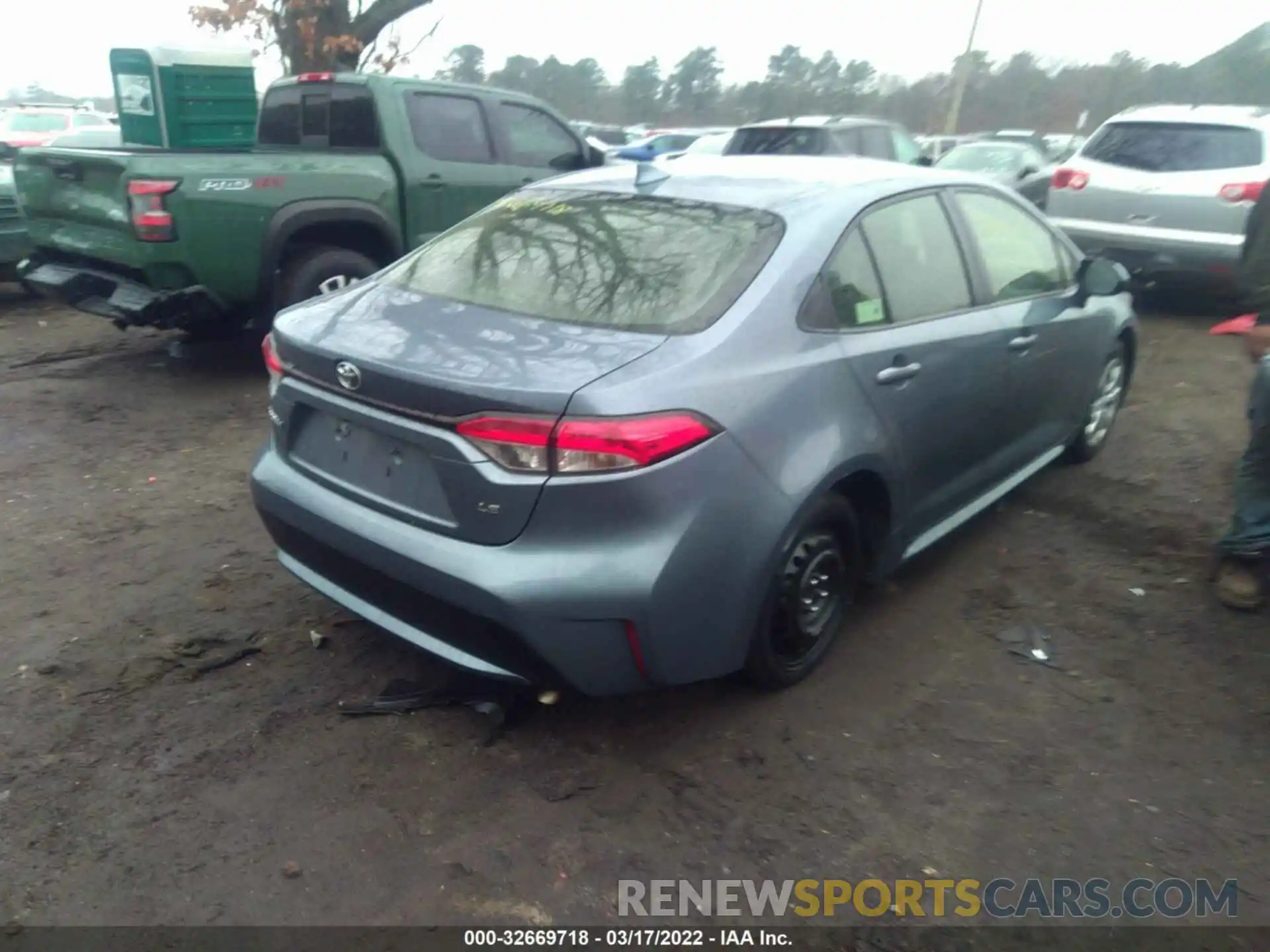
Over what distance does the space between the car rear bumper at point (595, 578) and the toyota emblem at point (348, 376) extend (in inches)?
13.7

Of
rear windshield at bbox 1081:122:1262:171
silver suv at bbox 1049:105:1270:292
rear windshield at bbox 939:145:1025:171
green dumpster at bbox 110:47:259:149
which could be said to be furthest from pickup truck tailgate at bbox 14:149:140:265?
rear windshield at bbox 939:145:1025:171

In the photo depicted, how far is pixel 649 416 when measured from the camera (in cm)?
256

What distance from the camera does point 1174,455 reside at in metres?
5.51

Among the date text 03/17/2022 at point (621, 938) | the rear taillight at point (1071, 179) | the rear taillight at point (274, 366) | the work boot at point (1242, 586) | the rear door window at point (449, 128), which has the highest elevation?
the rear door window at point (449, 128)

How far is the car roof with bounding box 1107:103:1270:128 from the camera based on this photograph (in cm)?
842

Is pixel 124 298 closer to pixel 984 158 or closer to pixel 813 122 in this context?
pixel 813 122

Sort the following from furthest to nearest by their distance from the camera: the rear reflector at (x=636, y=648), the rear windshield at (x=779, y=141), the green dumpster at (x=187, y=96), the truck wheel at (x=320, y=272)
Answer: the rear windshield at (x=779, y=141) < the green dumpster at (x=187, y=96) < the truck wheel at (x=320, y=272) < the rear reflector at (x=636, y=648)

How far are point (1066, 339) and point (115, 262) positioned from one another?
17.1 feet

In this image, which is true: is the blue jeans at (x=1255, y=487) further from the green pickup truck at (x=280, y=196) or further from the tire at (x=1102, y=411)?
the green pickup truck at (x=280, y=196)

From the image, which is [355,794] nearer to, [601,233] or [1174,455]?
[601,233]

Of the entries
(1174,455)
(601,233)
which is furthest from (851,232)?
(1174,455)

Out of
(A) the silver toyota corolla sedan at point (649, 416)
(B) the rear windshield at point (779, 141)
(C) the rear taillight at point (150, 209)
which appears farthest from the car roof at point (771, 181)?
(B) the rear windshield at point (779, 141)

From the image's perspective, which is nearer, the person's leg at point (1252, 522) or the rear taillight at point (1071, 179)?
the person's leg at point (1252, 522)

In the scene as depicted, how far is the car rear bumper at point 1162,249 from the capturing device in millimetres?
Result: 8180
